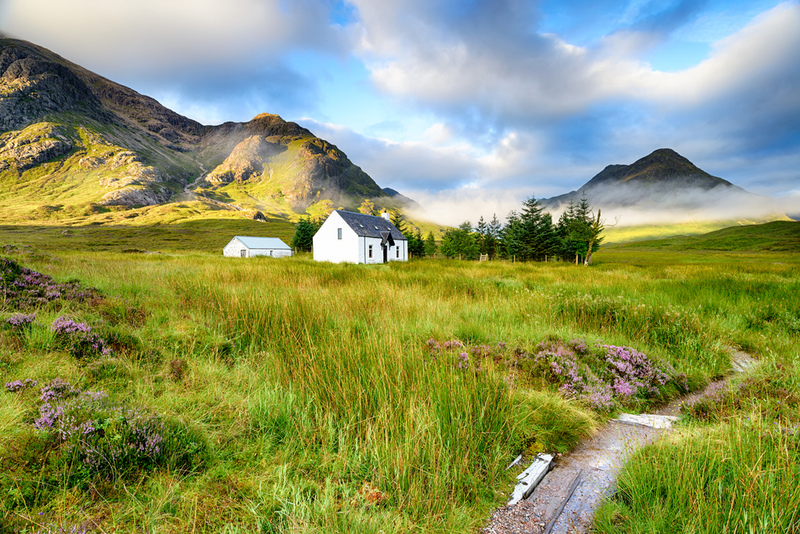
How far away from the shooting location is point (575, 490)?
2.28 m

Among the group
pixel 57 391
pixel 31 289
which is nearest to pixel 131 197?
pixel 31 289

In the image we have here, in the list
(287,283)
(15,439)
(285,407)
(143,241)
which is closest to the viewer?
(15,439)

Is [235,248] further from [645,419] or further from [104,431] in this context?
[645,419]

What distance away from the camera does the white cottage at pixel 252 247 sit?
60.9 meters

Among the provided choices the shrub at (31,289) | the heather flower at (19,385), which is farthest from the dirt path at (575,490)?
the shrub at (31,289)

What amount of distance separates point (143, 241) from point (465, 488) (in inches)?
4593

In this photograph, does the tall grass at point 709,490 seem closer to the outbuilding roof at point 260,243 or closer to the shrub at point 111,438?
the shrub at point 111,438

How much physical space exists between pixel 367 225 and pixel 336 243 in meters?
5.18

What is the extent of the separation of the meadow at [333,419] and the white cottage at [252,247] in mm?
58426

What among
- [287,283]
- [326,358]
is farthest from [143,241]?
[326,358]

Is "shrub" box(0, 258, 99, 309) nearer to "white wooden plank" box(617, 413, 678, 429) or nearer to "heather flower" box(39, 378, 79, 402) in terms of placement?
"heather flower" box(39, 378, 79, 402)

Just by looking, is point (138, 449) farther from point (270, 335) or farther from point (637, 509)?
point (637, 509)

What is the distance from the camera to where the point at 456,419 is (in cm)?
259

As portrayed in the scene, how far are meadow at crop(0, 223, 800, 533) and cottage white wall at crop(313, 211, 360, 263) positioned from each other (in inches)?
1271
